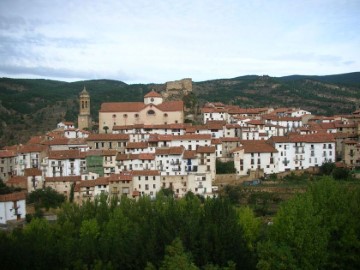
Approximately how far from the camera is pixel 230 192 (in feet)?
132

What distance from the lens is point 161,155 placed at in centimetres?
4381

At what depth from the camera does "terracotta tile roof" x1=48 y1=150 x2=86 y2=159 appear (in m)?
44.3

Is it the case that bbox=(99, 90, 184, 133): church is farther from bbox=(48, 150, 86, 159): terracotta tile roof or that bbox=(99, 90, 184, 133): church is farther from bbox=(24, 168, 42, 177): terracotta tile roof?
bbox=(24, 168, 42, 177): terracotta tile roof

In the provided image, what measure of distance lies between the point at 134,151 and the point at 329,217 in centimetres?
2710

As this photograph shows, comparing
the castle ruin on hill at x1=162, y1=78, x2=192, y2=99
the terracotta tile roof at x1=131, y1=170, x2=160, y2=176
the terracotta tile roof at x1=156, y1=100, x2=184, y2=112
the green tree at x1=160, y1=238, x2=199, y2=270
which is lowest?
the green tree at x1=160, y1=238, x2=199, y2=270

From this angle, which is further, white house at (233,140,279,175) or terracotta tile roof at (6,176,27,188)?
white house at (233,140,279,175)

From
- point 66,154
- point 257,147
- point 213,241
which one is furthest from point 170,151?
point 213,241

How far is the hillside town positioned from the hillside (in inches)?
713

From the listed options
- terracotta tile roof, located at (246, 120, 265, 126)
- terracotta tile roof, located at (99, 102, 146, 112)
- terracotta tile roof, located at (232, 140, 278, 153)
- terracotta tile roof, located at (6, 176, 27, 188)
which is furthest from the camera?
terracotta tile roof, located at (99, 102, 146, 112)

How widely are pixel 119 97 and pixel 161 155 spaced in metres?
57.8

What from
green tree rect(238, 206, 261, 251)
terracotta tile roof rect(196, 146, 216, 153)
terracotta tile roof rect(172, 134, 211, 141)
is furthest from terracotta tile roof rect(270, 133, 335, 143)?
green tree rect(238, 206, 261, 251)

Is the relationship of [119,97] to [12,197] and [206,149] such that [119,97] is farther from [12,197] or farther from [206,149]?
[12,197]

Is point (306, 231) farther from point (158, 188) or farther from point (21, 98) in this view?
point (21, 98)

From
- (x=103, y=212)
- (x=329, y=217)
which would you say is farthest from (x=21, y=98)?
(x=329, y=217)
